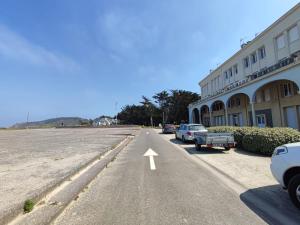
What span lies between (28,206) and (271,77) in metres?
23.0

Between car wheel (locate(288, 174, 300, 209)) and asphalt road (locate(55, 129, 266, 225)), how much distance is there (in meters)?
0.89

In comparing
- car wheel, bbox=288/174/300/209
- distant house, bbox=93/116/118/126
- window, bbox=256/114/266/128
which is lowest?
car wheel, bbox=288/174/300/209

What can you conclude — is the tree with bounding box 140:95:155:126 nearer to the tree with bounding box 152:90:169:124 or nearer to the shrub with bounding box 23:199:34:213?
the tree with bounding box 152:90:169:124

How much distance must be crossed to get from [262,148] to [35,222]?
1100cm

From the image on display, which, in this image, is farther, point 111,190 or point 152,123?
point 152,123

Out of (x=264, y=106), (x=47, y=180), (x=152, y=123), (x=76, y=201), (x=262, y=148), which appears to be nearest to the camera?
(x=76, y=201)

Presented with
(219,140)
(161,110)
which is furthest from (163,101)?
(219,140)

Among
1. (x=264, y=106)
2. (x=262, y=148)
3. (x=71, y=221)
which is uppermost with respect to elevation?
(x=264, y=106)

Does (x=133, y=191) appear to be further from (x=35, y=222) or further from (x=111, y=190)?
(x=35, y=222)

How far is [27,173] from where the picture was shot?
26.8 ft

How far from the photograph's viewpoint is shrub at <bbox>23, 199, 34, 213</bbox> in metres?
4.87

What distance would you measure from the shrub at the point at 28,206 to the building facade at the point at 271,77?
64.6ft

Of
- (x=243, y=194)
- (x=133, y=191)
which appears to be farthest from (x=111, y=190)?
(x=243, y=194)

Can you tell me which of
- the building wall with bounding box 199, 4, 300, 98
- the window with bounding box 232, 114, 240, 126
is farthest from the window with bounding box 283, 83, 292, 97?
the window with bounding box 232, 114, 240, 126
